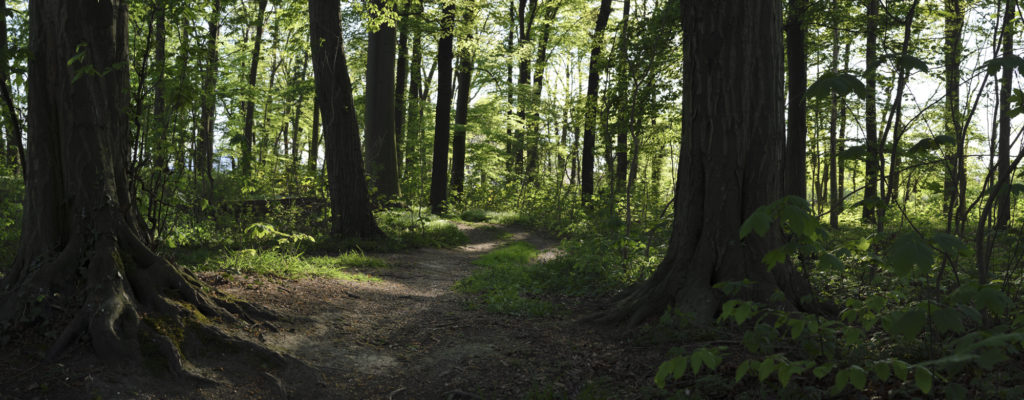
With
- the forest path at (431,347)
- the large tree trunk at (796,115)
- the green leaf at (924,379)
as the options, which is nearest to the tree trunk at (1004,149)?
the green leaf at (924,379)

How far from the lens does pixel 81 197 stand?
3635 mm

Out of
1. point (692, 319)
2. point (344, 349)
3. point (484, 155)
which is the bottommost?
point (344, 349)

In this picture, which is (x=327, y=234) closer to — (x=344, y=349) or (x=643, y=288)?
(x=344, y=349)

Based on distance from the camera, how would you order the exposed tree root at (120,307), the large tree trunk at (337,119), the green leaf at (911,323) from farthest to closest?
the large tree trunk at (337,119)
the exposed tree root at (120,307)
the green leaf at (911,323)

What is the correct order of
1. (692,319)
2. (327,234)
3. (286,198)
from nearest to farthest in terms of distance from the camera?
1. (692,319)
2. (327,234)
3. (286,198)

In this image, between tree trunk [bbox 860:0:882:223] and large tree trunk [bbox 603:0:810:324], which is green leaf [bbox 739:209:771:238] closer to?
large tree trunk [bbox 603:0:810:324]

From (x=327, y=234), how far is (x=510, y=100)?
1288 centimetres

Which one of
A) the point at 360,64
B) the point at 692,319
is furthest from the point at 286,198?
the point at 360,64

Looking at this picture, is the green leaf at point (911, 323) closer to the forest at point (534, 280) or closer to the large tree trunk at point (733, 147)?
the forest at point (534, 280)

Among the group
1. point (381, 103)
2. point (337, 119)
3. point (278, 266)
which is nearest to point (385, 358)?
point (278, 266)

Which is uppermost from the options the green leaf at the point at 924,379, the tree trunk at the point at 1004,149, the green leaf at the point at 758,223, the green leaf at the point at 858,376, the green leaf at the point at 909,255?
the tree trunk at the point at 1004,149

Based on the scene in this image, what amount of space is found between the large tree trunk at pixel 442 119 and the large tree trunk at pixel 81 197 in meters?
11.1

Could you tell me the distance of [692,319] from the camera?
13.9ft

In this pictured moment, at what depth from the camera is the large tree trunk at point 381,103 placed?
13391 millimetres
